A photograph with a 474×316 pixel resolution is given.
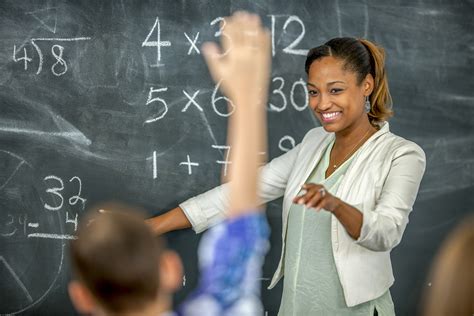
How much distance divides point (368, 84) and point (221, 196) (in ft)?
1.93

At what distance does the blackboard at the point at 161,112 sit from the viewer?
3025 millimetres

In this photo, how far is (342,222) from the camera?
2.20 m

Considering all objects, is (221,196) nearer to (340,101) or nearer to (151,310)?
(340,101)

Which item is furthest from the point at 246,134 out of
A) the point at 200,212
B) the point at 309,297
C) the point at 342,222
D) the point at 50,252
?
the point at 50,252

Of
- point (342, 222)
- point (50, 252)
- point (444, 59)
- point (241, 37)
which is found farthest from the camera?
point (50, 252)

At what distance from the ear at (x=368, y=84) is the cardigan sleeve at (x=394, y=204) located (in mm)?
231

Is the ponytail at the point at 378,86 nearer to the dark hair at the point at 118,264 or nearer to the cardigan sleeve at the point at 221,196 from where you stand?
the cardigan sleeve at the point at 221,196

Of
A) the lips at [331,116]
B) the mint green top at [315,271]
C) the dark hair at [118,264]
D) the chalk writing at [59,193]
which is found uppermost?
the lips at [331,116]

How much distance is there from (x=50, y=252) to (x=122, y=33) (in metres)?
0.88

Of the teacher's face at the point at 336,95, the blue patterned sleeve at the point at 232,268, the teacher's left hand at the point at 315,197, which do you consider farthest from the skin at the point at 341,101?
the blue patterned sleeve at the point at 232,268

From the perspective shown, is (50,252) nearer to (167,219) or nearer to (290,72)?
(167,219)

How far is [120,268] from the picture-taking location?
→ 1.29 metres

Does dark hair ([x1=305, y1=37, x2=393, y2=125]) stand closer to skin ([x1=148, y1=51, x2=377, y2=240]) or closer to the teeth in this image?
skin ([x1=148, y1=51, x2=377, y2=240])

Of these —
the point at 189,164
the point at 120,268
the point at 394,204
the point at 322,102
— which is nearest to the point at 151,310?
the point at 120,268
